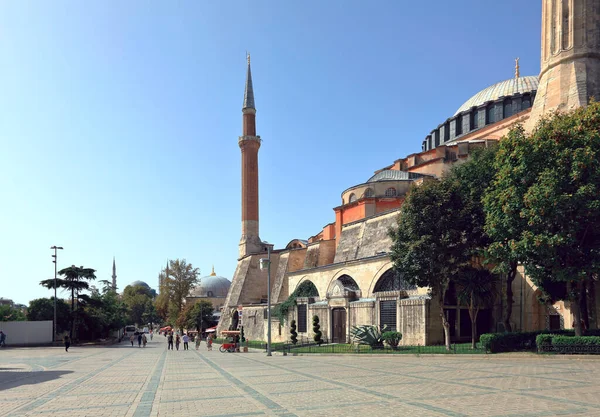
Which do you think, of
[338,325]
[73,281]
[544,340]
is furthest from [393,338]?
[73,281]

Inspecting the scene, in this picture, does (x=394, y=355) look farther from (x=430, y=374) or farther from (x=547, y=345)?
(x=430, y=374)

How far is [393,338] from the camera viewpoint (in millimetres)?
20172

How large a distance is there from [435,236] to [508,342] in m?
4.69

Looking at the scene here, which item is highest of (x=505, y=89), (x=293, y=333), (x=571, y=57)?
(x=505, y=89)

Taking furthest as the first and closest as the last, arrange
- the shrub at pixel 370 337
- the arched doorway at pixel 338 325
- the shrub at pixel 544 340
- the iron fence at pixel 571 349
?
the arched doorway at pixel 338 325 < the shrub at pixel 370 337 < the shrub at pixel 544 340 < the iron fence at pixel 571 349

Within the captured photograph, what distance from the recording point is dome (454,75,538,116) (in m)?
39.7

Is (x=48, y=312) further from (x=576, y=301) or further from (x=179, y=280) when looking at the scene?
(x=576, y=301)

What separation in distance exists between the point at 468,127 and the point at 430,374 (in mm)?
31941

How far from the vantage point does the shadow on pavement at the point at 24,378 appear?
12.4m

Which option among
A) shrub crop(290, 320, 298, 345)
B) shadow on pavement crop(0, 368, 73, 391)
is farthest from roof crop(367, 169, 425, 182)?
shadow on pavement crop(0, 368, 73, 391)

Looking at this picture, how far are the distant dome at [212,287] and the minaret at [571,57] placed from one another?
2601 inches

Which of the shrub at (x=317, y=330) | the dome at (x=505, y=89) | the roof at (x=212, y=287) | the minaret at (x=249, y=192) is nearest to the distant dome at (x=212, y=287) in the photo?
the roof at (x=212, y=287)

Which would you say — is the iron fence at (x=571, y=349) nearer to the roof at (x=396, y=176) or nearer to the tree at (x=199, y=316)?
the roof at (x=396, y=176)

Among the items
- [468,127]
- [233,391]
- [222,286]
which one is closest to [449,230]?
[233,391]
